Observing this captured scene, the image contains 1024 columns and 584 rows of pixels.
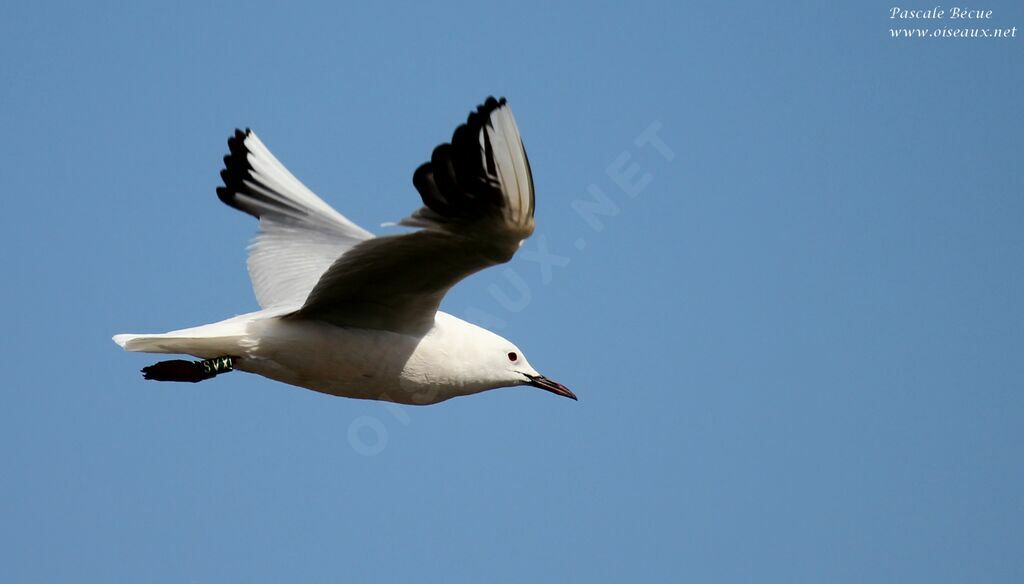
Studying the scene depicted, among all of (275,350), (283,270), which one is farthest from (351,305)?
(283,270)

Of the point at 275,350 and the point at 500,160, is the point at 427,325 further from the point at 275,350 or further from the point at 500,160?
the point at 500,160

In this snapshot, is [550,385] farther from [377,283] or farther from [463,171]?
[463,171]

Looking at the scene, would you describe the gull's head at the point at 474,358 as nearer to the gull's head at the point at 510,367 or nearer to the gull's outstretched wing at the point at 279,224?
the gull's head at the point at 510,367

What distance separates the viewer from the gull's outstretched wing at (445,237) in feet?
21.1

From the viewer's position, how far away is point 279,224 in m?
9.44

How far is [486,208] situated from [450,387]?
192 centimetres

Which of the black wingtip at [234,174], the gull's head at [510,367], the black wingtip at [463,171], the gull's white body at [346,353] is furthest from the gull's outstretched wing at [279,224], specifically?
the black wingtip at [463,171]

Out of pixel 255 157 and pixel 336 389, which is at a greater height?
pixel 255 157

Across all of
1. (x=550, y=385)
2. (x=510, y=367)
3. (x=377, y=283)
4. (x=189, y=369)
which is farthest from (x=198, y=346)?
(x=550, y=385)

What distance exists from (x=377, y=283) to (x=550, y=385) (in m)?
1.72

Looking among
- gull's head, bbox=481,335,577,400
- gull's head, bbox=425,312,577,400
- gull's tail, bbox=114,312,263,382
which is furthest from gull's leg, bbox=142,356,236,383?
gull's head, bbox=481,335,577,400

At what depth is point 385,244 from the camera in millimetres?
6898

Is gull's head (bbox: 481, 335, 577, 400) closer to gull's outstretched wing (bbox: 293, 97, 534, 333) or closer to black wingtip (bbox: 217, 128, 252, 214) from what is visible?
gull's outstretched wing (bbox: 293, 97, 534, 333)

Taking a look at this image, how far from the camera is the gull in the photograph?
650cm
